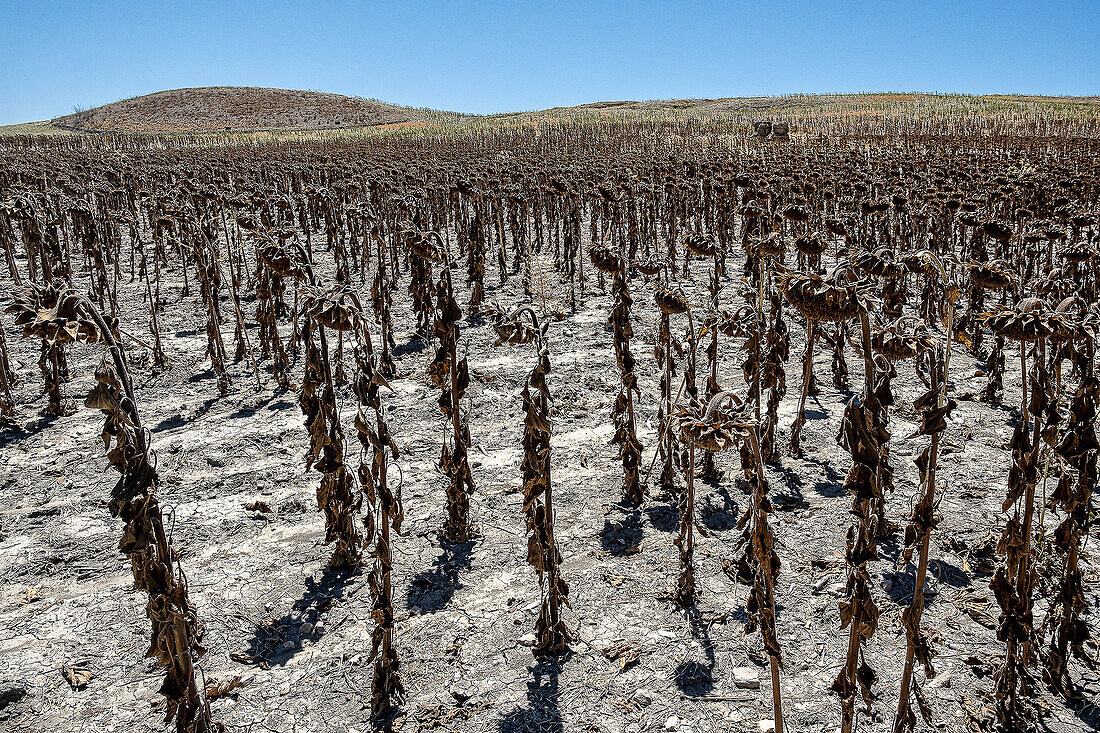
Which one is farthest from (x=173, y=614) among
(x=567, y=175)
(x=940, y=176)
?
(x=940, y=176)

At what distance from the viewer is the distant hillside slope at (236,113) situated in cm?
8012

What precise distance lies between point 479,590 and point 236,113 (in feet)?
308

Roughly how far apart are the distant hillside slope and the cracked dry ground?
76905 mm

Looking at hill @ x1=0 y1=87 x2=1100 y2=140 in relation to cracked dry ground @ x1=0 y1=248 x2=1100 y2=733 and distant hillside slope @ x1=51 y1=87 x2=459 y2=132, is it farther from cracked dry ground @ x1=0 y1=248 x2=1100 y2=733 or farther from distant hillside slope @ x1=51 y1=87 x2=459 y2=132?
cracked dry ground @ x1=0 y1=248 x2=1100 y2=733

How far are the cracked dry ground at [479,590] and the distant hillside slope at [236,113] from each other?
76.9 m

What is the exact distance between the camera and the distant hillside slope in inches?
3155

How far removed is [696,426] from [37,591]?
4156 mm

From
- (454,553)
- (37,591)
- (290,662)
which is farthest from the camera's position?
(454,553)

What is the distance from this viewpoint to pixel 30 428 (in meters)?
6.72

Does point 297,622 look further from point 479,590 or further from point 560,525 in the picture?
point 560,525

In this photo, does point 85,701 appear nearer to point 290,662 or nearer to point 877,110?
point 290,662

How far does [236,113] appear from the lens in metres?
86.1

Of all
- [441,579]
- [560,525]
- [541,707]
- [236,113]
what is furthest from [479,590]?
[236,113]

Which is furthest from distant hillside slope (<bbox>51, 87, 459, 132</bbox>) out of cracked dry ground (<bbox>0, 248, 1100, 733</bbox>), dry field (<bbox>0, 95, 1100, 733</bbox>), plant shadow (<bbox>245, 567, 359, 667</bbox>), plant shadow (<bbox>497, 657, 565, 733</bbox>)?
plant shadow (<bbox>497, 657, 565, 733</bbox>)
